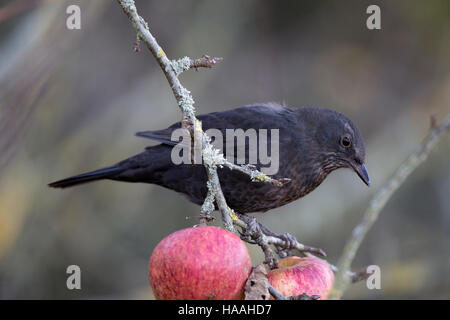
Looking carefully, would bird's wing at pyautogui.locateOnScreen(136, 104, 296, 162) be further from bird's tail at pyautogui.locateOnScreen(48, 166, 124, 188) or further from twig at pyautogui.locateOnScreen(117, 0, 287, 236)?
twig at pyautogui.locateOnScreen(117, 0, 287, 236)

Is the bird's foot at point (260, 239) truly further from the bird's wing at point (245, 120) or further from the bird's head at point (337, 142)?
the bird's head at point (337, 142)

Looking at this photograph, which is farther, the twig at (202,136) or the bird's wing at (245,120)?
the bird's wing at (245,120)

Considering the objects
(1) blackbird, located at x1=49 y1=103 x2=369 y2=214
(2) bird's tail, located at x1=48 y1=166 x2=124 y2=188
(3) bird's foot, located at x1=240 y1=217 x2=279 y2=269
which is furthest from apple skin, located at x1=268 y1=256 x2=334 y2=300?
(2) bird's tail, located at x1=48 y1=166 x2=124 y2=188

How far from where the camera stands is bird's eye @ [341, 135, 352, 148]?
12.3ft

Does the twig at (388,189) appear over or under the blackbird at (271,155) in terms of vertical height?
under

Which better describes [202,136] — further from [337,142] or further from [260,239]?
[337,142]

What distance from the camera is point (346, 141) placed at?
376 cm

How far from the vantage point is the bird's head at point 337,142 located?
3713 millimetres

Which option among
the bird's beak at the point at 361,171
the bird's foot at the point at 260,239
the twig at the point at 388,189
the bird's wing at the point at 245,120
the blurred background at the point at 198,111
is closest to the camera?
the twig at the point at 388,189

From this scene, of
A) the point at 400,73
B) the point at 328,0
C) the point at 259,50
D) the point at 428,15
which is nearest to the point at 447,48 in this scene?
the point at 428,15

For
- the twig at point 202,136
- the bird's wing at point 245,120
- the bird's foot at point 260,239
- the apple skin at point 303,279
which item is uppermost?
the bird's wing at point 245,120

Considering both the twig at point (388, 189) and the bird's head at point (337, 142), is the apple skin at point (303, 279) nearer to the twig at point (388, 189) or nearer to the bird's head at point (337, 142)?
the twig at point (388, 189)

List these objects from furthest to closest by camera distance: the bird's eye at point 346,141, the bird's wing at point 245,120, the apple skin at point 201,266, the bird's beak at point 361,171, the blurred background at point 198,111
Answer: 1. the blurred background at point 198,111
2. the bird's wing at point 245,120
3. the bird's eye at point 346,141
4. the bird's beak at point 361,171
5. the apple skin at point 201,266

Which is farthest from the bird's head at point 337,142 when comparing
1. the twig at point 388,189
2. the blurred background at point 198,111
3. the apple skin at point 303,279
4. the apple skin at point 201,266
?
the apple skin at point 201,266
